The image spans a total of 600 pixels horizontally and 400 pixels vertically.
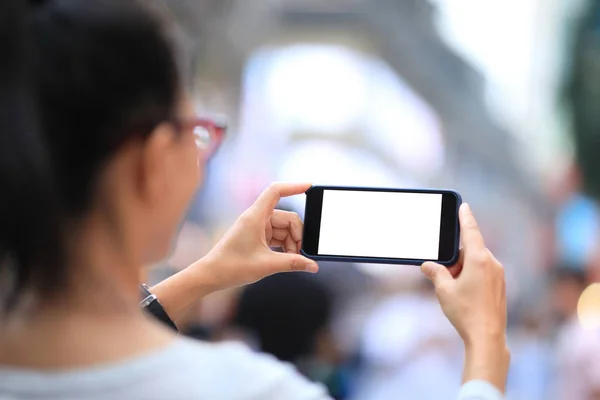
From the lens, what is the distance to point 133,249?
1193 mm

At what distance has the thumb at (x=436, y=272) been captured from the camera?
1495 mm

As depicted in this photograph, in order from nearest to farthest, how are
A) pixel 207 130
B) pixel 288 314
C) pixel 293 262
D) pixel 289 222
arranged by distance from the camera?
pixel 207 130, pixel 293 262, pixel 289 222, pixel 288 314

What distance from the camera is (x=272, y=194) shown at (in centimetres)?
172

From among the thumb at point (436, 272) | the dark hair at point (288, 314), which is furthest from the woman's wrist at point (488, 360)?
the dark hair at point (288, 314)

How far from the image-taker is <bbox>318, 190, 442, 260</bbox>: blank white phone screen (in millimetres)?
1771

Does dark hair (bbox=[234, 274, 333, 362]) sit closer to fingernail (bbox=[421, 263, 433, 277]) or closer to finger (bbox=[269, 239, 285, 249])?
finger (bbox=[269, 239, 285, 249])

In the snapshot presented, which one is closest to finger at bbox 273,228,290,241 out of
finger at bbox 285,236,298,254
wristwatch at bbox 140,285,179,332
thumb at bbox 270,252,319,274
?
A: finger at bbox 285,236,298,254

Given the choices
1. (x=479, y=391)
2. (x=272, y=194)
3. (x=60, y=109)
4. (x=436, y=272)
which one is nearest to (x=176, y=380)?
(x=60, y=109)

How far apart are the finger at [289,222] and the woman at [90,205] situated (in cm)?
64

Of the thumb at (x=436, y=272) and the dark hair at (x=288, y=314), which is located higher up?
the thumb at (x=436, y=272)

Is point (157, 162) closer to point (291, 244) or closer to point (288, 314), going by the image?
point (291, 244)

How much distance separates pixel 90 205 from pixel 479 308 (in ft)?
2.02

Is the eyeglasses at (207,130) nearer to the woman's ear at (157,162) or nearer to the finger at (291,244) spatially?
the woman's ear at (157,162)

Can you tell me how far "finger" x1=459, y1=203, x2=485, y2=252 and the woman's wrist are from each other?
16 cm
